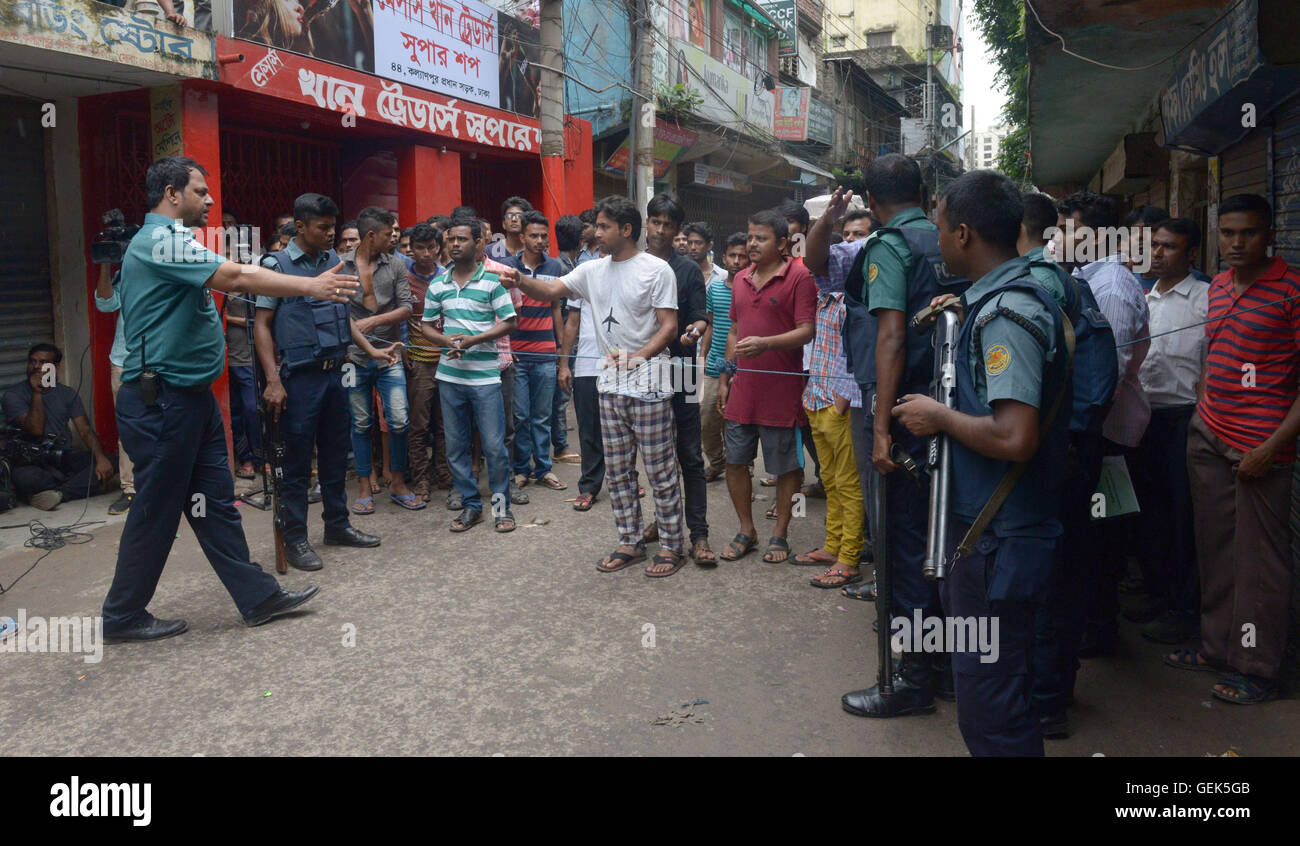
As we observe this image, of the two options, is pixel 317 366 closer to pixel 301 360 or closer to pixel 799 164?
pixel 301 360

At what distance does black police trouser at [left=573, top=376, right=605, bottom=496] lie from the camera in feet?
22.0

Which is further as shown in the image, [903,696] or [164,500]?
[164,500]

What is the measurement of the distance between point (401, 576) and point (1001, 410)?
3690mm

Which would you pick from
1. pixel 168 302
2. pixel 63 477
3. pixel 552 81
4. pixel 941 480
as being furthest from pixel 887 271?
pixel 552 81

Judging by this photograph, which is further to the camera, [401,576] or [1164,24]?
[1164,24]

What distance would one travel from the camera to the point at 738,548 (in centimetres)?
551

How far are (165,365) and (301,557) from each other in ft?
4.94

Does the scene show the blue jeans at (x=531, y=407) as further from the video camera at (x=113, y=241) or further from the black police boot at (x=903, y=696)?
the black police boot at (x=903, y=696)

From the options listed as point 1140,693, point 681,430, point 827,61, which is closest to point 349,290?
point 681,430

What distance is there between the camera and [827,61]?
2864cm

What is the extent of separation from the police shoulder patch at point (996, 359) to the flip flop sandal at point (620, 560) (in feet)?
10.5

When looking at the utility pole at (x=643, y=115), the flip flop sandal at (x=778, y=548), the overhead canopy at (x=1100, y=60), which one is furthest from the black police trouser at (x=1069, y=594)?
the utility pole at (x=643, y=115)

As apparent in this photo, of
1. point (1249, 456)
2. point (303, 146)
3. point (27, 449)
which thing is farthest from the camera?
point (303, 146)
